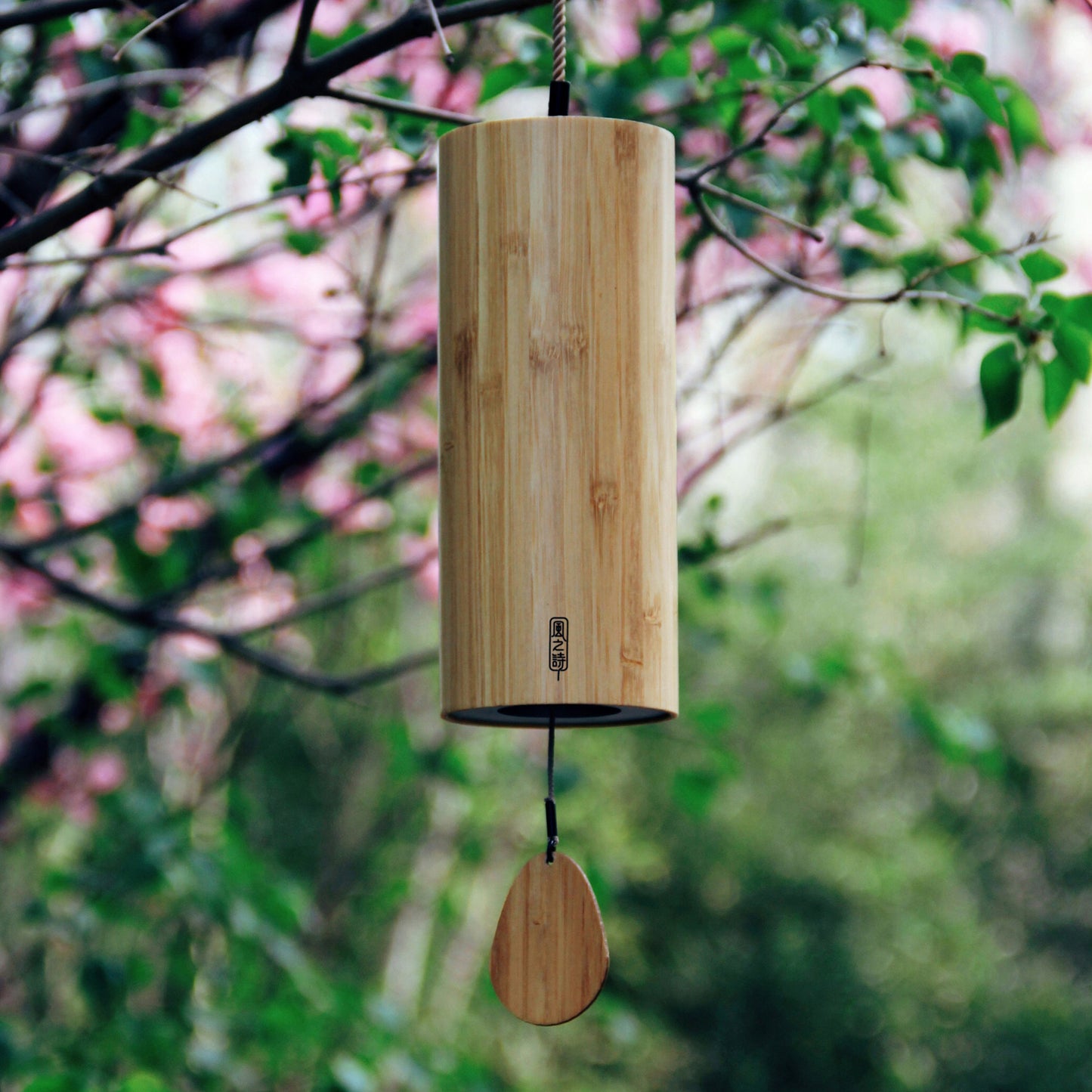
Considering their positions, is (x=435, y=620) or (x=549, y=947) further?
(x=435, y=620)

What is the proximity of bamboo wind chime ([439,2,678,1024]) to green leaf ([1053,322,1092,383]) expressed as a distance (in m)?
0.31

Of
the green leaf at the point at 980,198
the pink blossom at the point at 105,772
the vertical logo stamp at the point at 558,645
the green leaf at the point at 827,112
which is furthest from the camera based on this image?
the pink blossom at the point at 105,772

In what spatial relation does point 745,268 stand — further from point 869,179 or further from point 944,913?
point 944,913

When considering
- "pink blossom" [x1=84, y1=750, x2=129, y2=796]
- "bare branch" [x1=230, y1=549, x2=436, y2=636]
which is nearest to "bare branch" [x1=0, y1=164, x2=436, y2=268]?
"bare branch" [x1=230, y1=549, x2=436, y2=636]

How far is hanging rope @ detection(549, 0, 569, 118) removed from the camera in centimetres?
83

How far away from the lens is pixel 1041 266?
37.6 inches

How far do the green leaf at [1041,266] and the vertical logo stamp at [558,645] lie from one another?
452mm

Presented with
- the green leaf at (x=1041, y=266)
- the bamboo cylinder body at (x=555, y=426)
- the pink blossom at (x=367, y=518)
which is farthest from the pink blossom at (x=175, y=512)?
the green leaf at (x=1041, y=266)

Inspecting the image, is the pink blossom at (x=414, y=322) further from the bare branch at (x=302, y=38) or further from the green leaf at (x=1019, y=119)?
the bare branch at (x=302, y=38)

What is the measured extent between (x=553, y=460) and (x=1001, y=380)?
14.9 inches

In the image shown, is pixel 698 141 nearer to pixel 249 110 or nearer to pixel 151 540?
pixel 151 540

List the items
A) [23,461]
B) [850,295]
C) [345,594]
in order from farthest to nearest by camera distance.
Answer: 1. [23,461]
2. [345,594]
3. [850,295]

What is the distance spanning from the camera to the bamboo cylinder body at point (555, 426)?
2.54 feet

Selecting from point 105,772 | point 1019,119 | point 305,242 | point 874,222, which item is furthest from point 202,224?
point 105,772
